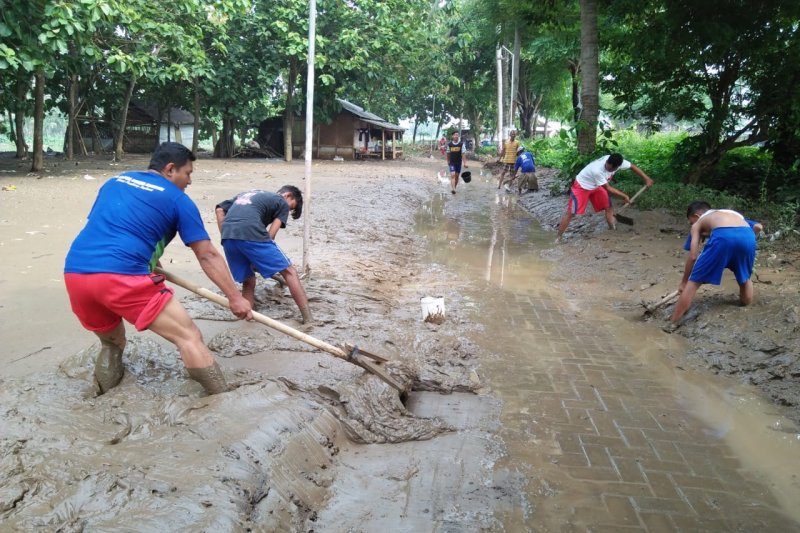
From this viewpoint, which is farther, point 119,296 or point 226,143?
point 226,143

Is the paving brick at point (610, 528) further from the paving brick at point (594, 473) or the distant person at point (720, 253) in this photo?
the distant person at point (720, 253)

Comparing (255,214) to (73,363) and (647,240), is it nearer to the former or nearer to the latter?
(73,363)

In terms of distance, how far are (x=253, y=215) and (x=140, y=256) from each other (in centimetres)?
180

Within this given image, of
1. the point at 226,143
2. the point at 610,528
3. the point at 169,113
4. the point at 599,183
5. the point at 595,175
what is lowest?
the point at 610,528

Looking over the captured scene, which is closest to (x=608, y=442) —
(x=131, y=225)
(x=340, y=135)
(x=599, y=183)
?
(x=131, y=225)

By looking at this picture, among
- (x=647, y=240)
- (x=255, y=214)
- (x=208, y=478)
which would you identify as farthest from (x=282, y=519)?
(x=647, y=240)

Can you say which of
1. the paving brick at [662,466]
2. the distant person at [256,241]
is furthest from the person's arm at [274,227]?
the paving brick at [662,466]

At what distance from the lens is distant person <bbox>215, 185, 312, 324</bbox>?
476 centimetres

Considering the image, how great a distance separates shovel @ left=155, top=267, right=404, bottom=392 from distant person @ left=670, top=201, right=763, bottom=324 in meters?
3.19

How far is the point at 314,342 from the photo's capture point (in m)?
3.63

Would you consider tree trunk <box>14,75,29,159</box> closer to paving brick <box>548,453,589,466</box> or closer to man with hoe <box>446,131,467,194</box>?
man with hoe <box>446,131,467,194</box>

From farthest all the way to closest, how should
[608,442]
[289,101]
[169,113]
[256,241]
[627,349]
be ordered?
[169,113] → [289,101] → [627,349] → [256,241] → [608,442]

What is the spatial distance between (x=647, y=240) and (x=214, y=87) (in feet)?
62.7

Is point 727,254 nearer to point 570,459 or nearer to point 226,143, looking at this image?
point 570,459
